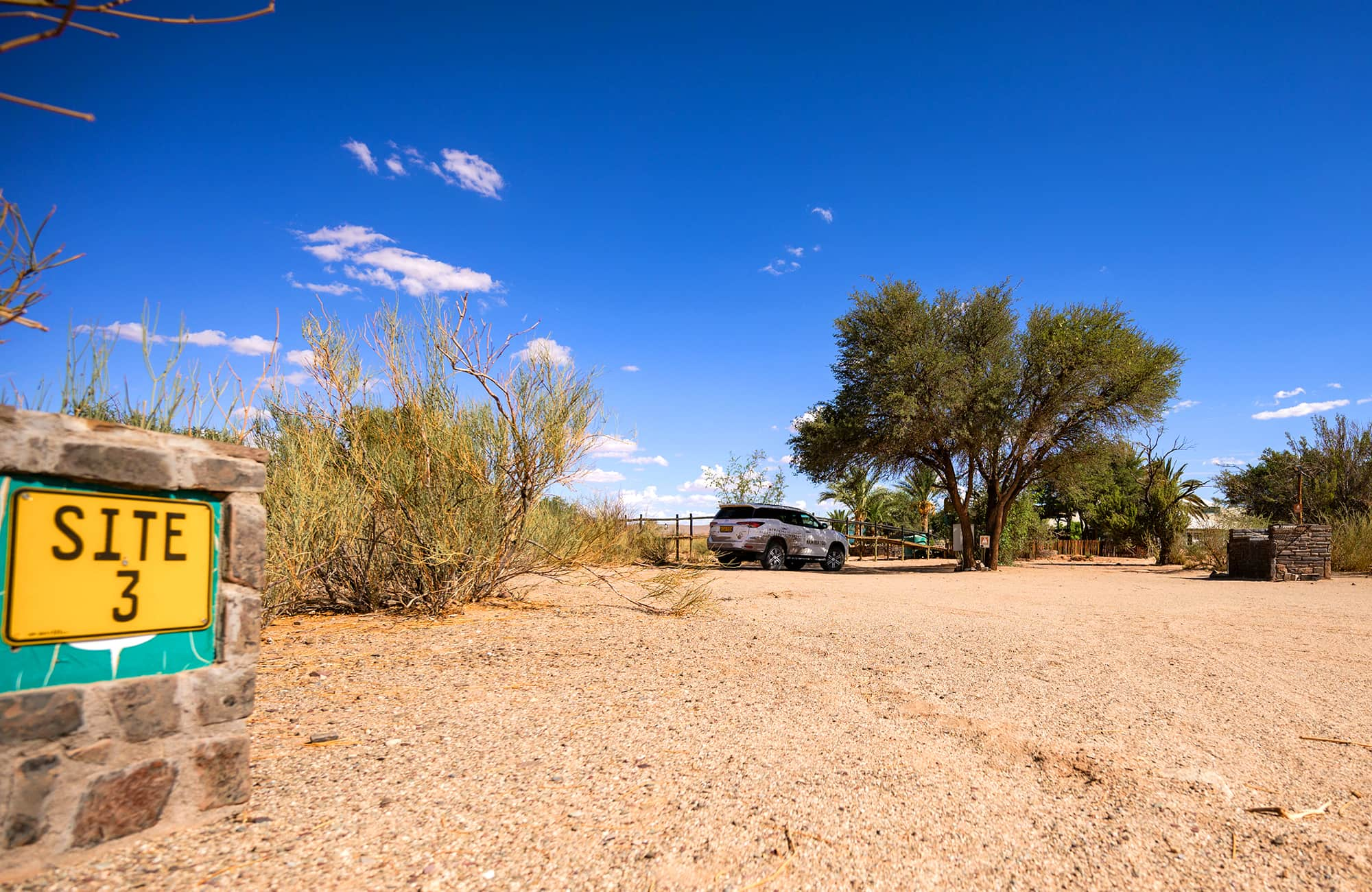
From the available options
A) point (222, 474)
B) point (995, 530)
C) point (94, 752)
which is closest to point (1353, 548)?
point (995, 530)

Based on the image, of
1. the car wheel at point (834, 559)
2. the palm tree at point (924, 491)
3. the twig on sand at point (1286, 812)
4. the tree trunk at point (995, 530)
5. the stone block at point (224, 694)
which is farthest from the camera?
the palm tree at point (924, 491)

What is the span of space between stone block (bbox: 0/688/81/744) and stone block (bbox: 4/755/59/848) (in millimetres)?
79

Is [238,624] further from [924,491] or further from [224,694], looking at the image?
[924,491]

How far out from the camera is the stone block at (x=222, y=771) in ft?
9.11

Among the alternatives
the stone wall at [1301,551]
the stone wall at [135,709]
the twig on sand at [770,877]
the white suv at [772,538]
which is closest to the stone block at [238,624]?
the stone wall at [135,709]

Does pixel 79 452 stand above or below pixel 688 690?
above

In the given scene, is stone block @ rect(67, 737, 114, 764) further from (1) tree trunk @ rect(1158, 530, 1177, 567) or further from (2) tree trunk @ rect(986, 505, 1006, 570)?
(1) tree trunk @ rect(1158, 530, 1177, 567)

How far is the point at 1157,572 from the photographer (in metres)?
22.3

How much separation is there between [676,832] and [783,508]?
58.7 feet

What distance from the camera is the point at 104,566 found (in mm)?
2572

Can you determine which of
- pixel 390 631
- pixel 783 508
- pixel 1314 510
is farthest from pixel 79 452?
pixel 1314 510

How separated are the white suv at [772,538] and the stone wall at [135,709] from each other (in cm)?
1711

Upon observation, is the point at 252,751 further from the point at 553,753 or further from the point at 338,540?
the point at 338,540

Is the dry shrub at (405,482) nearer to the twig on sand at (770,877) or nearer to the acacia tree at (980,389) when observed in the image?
the twig on sand at (770,877)
